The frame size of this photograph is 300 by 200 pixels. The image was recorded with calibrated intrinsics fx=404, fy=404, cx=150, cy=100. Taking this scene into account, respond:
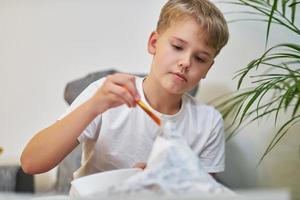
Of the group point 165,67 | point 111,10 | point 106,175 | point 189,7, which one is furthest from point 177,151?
point 111,10

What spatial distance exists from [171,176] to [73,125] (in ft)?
0.95

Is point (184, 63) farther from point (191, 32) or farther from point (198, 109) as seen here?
point (198, 109)

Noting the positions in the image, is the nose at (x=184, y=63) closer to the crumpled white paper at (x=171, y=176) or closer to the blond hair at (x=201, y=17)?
the blond hair at (x=201, y=17)

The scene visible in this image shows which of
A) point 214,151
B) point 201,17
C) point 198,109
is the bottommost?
point 214,151

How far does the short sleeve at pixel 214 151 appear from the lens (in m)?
1.09

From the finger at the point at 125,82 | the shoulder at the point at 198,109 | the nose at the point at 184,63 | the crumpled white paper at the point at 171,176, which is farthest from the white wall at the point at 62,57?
the crumpled white paper at the point at 171,176

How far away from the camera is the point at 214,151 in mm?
1104

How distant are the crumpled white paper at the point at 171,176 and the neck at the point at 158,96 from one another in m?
0.40

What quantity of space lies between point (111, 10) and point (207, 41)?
668mm

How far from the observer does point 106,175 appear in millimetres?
713

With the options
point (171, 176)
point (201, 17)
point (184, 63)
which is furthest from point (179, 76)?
point (171, 176)

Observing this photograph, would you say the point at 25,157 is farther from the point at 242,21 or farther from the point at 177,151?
the point at 242,21

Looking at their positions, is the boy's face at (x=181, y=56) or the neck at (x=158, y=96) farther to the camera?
the neck at (x=158, y=96)

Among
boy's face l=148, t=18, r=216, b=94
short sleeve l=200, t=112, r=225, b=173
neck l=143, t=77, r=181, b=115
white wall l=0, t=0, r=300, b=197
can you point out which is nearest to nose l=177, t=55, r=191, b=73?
boy's face l=148, t=18, r=216, b=94
